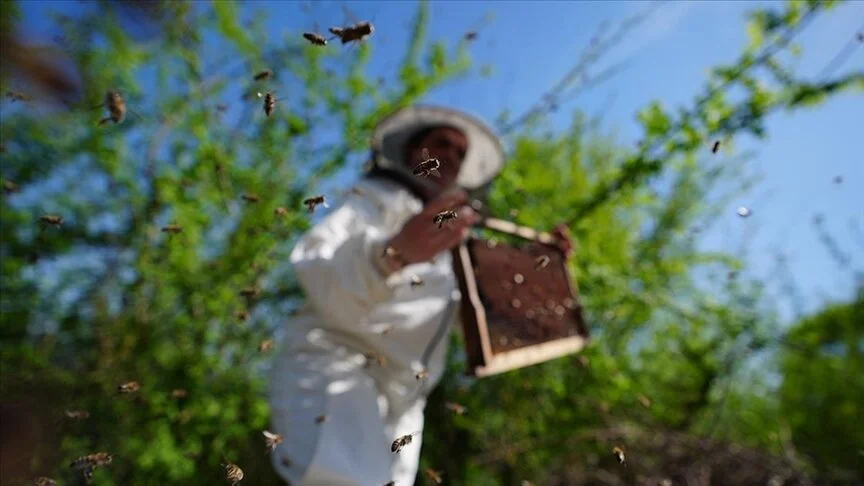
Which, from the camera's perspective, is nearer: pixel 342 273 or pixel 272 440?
pixel 272 440

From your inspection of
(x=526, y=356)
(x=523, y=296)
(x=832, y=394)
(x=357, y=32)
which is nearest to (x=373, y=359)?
(x=526, y=356)

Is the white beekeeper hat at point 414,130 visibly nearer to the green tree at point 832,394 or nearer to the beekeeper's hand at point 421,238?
the beekeeper's hand at point 421,238

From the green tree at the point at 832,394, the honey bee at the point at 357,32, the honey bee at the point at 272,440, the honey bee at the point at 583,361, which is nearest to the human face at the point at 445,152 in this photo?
the honey bee at the point at 357,32

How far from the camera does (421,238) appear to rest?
1.95 metres

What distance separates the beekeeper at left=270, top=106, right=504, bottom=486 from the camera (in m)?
1.93

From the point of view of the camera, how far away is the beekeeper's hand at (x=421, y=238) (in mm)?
1930

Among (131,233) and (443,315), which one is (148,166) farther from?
(443,315)

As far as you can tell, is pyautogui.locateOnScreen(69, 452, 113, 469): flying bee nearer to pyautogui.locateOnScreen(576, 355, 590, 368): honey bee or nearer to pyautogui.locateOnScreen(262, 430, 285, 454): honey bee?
pyautogui.locateOnScreen(262, 430, 285, 454): honey bee

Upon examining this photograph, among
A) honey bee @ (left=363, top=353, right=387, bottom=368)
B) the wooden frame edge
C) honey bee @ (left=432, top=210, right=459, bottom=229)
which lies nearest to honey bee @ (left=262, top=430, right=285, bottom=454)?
honey bee @ (left=363, top=353, right=387, bottom=368)

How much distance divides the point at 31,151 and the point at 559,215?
4.09 meters

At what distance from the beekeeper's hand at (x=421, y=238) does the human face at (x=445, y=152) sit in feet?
2.32

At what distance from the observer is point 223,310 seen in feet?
12.5

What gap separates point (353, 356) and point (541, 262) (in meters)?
1.07

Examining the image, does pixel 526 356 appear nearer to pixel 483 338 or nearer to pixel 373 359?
pixel 483 338
